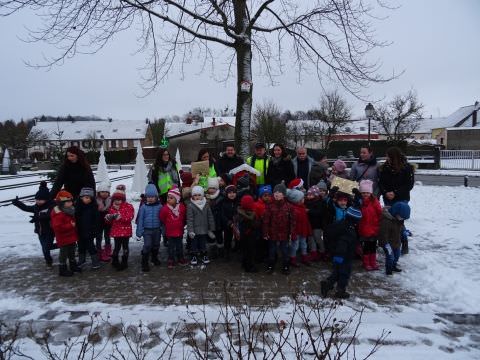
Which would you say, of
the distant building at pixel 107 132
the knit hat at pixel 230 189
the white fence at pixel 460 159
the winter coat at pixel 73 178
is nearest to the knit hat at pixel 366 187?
the knit hat at pixel 230 189

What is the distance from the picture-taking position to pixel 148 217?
5680mm

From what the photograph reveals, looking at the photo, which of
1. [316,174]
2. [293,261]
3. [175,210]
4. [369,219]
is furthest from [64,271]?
[369,219]

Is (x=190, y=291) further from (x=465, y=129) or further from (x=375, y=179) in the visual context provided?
(x=465, y=129)

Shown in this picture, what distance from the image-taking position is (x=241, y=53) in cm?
780

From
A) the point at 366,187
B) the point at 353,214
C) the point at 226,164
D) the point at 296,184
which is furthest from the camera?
the point at 226,164

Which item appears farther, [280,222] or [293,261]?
[293,261]

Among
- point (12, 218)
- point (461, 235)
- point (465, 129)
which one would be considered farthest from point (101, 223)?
point (465, 129)

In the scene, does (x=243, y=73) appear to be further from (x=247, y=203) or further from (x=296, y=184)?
(x=247, y=203)

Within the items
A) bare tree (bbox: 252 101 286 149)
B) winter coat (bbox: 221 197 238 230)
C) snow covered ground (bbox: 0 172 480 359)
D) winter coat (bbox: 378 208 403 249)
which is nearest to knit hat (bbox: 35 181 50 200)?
snow covered ground (bbox: 0 172 480 359)

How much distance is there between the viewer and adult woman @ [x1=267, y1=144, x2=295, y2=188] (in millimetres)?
6348

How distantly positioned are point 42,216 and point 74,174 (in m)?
0.84

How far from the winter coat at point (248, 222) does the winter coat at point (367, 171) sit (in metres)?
2.13

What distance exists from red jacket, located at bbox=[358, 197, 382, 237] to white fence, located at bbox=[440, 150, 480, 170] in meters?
25.6

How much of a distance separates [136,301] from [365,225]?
3387 millimetres
